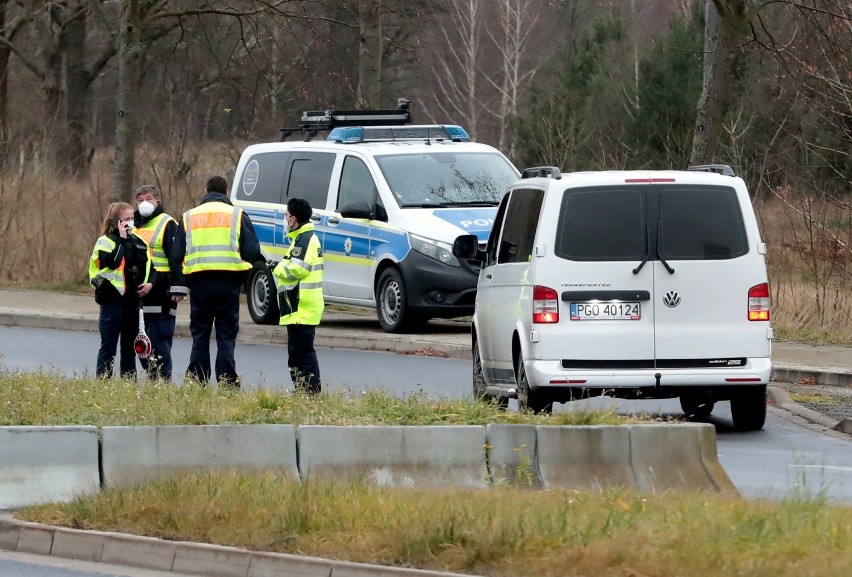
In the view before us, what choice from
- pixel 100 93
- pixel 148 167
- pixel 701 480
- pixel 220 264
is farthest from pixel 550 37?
pixel 701 480

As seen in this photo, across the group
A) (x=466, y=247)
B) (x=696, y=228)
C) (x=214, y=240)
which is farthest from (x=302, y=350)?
(x=696, y=228)

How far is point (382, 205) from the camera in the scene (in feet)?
62.5

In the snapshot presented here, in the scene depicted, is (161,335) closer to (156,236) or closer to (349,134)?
(156,236)

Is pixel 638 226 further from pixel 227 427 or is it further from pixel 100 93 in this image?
pixel 100 93

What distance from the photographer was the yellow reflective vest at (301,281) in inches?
511

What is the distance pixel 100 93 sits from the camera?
74.9 metres

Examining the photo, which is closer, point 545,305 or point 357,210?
point 545,305

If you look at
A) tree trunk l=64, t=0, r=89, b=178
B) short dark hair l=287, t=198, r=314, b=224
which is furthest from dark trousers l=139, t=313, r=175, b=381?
tree trunk l=64, t=0, r=89, b=178

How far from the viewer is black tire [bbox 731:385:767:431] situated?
1195cm

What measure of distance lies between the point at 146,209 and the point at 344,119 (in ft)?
23.8

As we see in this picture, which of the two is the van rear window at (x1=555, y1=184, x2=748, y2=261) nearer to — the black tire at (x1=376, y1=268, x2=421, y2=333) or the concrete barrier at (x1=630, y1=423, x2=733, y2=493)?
the concrete barrier at (x1=630, y1=423, x2=733, y2=493)

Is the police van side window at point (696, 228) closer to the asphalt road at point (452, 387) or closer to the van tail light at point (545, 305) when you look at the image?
the van tail light at point (545, 305)

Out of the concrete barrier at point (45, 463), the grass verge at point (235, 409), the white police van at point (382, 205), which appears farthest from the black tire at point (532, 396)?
the white police van at point (382, 205)

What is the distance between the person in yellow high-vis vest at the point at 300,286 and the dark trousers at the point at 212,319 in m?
0.70
